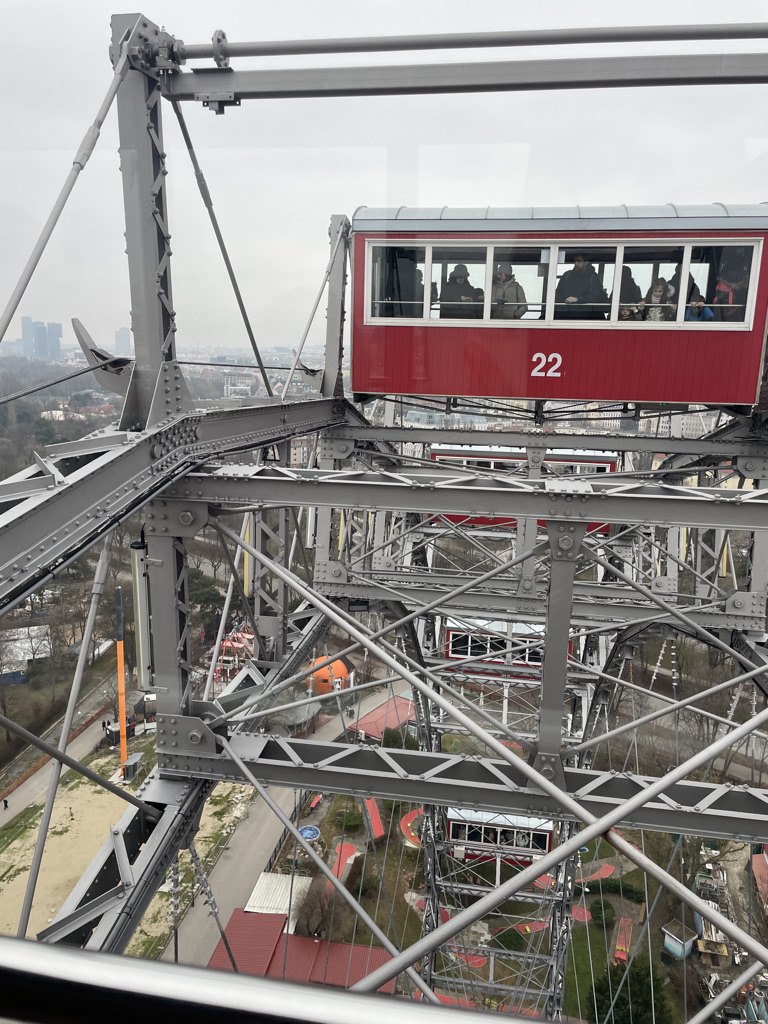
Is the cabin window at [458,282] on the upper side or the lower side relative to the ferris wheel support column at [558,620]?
upper

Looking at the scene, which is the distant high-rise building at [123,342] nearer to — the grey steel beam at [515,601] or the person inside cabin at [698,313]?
the grey steel beam at [515,601]

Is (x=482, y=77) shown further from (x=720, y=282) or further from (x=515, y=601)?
(x=515, y=601)

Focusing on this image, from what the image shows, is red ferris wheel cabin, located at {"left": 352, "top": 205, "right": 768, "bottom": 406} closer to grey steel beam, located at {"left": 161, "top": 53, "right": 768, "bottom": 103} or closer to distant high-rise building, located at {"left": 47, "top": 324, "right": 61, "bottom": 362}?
grey steel beam, located at {"left": 161, "top": 53, "right": 768, "bottom": 103}

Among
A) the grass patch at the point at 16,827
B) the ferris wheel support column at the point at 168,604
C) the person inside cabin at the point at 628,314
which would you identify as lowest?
the grass patch at the point at 16,827

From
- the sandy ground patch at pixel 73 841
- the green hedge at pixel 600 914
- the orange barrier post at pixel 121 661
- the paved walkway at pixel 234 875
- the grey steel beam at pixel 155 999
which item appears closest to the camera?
the grey steel beam at pixel 155 999

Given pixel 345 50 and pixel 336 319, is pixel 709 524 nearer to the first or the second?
pixel 345 50

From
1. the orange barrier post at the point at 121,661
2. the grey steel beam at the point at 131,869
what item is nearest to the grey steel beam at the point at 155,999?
the grey steel beam at the point at 131,869
